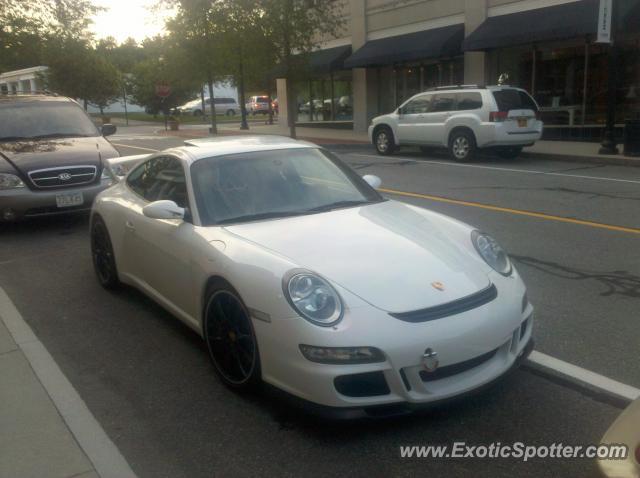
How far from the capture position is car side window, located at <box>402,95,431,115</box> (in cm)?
1725

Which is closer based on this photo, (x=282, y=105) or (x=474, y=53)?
(x=474, y=53)

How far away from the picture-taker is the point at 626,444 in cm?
185

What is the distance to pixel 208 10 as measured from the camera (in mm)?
27578

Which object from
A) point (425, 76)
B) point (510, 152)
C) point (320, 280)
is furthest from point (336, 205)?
point (425, 76)

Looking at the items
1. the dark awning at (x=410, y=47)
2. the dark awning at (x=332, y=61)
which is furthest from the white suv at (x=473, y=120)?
the dark awning at (x=332, y=61)

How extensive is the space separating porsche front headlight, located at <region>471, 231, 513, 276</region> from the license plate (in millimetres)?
5956

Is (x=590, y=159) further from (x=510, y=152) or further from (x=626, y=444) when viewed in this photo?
(x=626, y=444)

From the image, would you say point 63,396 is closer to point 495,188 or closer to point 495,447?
point 495,447

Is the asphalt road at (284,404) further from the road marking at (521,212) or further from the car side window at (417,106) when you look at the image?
the car side window at (417,106)

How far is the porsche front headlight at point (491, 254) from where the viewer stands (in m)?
3.89

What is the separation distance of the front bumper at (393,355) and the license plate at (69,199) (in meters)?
5.86

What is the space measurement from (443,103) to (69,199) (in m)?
10.9

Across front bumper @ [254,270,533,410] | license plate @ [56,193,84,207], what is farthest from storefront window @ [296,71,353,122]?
front bumper @ [254,270,533,410]

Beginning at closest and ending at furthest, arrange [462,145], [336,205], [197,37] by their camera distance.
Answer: [336,205], [462,145], [197,37]
